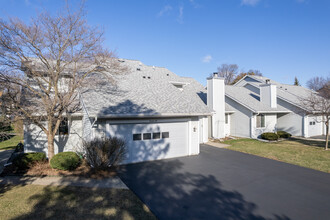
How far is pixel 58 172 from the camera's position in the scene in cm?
878

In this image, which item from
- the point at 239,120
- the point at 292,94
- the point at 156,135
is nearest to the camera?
the point at 156,135

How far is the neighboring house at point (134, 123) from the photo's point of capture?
9703mm

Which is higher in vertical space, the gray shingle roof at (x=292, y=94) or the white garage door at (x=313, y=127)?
the gray shingle roof at (x=292, y=94)

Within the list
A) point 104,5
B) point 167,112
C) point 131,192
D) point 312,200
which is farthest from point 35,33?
point 312,200

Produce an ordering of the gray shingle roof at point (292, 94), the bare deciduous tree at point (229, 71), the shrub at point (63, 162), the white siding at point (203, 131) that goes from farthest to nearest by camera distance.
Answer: the bare deciduous tree at point (229, 71)
the gray shingle roof at point (292, 94)
the white siding at point (203, 131)
the shrub at point (63, 162)

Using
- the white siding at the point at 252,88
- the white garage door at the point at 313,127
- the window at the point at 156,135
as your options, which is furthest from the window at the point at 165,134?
the white garage door at the point at 313,127

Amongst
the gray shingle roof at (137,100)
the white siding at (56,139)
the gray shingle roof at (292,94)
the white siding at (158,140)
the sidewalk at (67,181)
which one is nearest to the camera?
the sidewalk at (67,181)

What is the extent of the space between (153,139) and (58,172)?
4.83 metres

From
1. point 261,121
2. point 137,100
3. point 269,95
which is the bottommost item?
point 261,121

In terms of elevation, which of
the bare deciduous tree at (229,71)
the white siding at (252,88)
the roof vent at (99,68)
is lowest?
the roof vent at (99,68)

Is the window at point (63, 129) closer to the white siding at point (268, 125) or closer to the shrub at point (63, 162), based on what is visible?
the shrub at point (63, 162)

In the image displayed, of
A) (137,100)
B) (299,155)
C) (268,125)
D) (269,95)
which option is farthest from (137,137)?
(269,95)

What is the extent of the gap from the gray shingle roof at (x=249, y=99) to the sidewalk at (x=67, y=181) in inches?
563

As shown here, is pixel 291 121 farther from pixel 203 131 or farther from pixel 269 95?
pixel 203 131
